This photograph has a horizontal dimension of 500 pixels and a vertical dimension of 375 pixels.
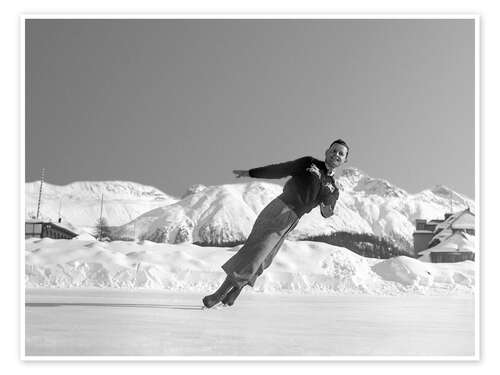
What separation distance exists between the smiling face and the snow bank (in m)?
3.46

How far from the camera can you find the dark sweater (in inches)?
208

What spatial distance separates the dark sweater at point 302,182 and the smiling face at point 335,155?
0.29 ft

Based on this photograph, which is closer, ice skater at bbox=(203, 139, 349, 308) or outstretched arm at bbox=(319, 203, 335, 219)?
ice skater at bbox=(203, 139, 349, 308)

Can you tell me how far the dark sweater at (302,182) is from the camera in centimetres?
529

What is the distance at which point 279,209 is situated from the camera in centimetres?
530

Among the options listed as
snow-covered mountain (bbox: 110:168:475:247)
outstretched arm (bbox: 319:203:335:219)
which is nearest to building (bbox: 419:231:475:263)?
outstretched arm (bbox: 319:203:335:219)

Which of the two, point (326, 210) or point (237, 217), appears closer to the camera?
point (326, 210)

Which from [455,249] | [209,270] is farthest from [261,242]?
[455,249]

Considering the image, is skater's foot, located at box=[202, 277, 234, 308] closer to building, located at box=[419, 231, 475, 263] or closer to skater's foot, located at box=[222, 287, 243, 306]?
skater's foot, located at box=[222, 287, 243, 306]

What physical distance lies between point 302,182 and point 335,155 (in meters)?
0.46

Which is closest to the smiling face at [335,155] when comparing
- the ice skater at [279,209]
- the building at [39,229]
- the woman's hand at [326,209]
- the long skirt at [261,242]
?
the ice skater at [279,209]

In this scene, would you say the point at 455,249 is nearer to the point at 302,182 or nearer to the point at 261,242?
the point at 302,182
